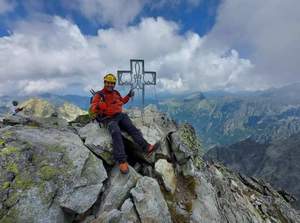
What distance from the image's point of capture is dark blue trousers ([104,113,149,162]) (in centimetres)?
1583

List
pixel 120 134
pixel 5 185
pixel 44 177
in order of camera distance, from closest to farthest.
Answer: pixel 5 185, pixel 44 177, pixel 120 134

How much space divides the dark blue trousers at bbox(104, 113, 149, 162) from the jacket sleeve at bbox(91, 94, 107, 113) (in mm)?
902

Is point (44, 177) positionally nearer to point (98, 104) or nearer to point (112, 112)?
point (98, 104)

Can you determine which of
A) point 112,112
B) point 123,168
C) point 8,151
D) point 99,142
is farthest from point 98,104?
point 8,151

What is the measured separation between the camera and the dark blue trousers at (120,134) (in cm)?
1583

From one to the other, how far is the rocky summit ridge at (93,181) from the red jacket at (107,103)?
1481 millimetres

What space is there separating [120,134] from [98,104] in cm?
259

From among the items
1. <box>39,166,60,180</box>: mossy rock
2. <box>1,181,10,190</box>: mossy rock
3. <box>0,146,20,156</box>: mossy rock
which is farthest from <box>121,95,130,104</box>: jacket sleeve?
<box>1,181,10,190</box>: mossy rock

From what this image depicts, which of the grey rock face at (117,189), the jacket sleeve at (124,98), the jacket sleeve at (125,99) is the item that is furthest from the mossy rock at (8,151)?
the jacket sleeve at (125,99)

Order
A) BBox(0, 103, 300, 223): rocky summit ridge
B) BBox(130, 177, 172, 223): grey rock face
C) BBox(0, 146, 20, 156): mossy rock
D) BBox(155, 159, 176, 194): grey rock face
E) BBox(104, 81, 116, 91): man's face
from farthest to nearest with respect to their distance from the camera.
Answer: BBox(104, 81, 116, 91): man's face
BBox(155, 159, 176, 194): grey rock face
BBox(0, 146, 20, 156): mossy rock
BBox(130, 177, 172, 223): grey rock face
BBox(0, 103, 300, 223): rocky summit ridge

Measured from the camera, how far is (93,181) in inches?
560

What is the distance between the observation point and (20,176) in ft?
42.6

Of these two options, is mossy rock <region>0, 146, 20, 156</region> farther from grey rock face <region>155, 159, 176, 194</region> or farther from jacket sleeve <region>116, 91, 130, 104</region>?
grey rock face <region>155, 159, 176, 194</region>

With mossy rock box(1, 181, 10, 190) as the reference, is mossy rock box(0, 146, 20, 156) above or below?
above
